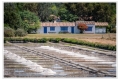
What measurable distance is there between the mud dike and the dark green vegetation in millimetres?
386

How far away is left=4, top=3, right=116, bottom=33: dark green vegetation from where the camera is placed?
5188mm

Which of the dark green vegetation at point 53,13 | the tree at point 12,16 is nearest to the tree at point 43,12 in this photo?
the dark green vegetation at point 53,13

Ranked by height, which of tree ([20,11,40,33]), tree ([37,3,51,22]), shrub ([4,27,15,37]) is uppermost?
tree ([37,3,51,22])

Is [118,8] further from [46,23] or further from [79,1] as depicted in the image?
[46,23]

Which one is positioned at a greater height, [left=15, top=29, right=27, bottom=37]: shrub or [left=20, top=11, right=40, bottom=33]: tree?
[left=20, top=11, right=40, bottom=33]: tree

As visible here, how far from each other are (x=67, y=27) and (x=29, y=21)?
68 cm

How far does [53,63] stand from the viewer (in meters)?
5.18

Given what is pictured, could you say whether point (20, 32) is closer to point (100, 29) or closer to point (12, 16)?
point (12, 16)

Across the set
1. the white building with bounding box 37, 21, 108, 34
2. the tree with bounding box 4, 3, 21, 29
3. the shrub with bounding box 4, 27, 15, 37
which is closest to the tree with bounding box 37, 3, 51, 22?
the white building with bounding box 37, 21, 108, 34

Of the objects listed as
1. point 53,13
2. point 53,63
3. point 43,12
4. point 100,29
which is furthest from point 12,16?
point 100,29

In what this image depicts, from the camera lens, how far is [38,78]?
5.13 m

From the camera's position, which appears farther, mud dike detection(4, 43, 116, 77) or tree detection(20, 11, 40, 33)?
tree detection(20, 11, 40, 33)

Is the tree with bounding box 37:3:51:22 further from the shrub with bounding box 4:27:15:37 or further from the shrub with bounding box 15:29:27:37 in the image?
the shrub with bounding box 4:27:15:37

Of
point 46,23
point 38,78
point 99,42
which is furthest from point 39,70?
point 99,42
